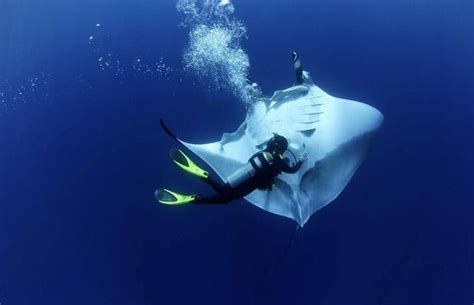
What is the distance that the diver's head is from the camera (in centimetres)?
382

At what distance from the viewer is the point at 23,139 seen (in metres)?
9.73

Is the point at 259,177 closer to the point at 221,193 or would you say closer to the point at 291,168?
the point at 291,168

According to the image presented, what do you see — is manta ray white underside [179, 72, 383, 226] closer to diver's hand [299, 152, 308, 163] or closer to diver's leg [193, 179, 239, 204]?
diver's hand [299, 152, 308, 163]

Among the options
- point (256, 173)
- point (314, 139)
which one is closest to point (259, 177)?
point (256, 173)

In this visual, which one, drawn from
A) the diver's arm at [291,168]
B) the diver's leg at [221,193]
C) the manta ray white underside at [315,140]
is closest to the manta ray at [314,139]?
the manta ray white underside at [315,140]

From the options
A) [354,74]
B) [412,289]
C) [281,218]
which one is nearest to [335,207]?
[281,218]

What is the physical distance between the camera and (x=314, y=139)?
395 cm

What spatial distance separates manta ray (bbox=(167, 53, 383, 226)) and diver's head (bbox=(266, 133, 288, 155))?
19cm

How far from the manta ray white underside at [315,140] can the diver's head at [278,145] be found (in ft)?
0.68

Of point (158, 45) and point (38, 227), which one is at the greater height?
point (158, 45)

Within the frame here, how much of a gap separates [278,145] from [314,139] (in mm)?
400

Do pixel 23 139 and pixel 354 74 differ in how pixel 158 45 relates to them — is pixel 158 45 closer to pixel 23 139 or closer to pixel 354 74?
pixel 23 139

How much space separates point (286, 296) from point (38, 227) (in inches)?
211

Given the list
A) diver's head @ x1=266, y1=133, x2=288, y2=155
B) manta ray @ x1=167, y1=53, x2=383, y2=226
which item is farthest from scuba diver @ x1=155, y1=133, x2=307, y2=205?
manta ray @ x1=167, y1=53, x2=383, y2=226
